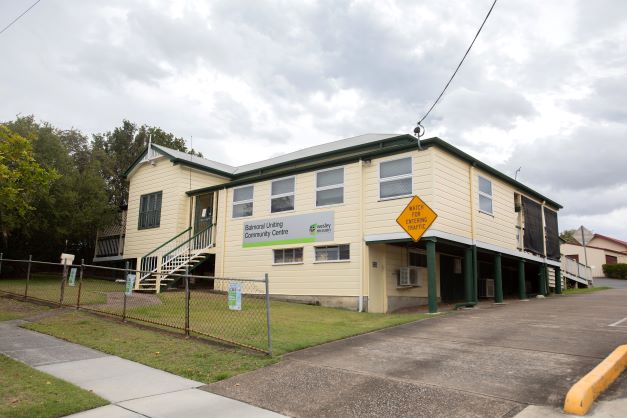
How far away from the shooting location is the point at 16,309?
13.0m

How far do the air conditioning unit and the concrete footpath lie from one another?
10.5 m

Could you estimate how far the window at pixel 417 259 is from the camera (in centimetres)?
1759

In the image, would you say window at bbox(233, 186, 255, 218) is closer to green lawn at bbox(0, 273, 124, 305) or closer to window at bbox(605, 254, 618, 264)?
green lawn at bbox(0, 273, 124, 305)

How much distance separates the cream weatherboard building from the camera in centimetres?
1521

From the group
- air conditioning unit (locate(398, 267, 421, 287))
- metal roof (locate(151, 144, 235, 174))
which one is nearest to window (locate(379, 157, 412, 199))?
air conditioning unit (locate(398, 267, 421, 287))

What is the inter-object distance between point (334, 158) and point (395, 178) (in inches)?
196

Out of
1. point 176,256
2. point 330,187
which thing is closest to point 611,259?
point 330,187

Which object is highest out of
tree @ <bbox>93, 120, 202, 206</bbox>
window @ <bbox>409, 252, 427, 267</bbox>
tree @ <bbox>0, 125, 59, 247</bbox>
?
tree @ <bbox>93, 120, 202, 206</bbox>

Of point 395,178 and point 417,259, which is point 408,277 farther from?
point 395,178

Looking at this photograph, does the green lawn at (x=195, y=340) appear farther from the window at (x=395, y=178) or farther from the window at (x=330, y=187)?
the window at (x=330, y=187)

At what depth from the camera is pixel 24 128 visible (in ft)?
69.8

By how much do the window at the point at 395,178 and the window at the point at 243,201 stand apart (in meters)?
6.07

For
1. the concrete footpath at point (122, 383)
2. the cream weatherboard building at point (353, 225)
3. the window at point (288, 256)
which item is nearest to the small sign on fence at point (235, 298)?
the concrete footpath at point (122, 383)

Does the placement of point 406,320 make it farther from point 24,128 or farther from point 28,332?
point 24,128
